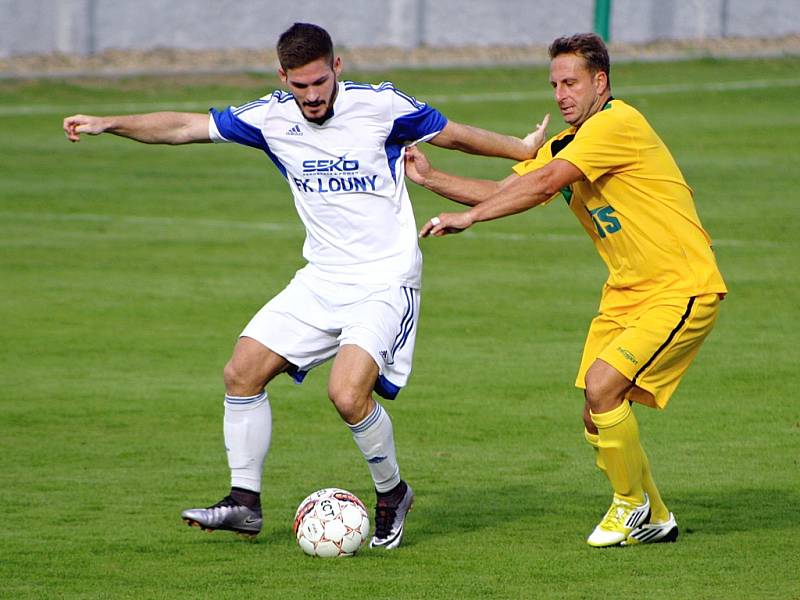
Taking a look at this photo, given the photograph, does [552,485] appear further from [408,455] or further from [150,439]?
[150,439]

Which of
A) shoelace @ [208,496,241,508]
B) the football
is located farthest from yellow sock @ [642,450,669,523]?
shoelace @ [208,496,241,508]

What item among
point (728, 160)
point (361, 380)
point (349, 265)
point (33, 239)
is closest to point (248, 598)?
point (361, 380)

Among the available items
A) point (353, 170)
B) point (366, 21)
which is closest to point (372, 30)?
point (366, 21)

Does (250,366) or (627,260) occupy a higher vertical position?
(627,260)

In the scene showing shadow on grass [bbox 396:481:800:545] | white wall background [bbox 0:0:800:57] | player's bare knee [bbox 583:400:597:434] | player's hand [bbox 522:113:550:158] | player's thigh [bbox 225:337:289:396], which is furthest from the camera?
white wall background [bbox 0:0:800:57]

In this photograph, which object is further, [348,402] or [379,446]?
[379,446]

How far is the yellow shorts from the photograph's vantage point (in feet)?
22.5

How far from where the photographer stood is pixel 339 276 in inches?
282

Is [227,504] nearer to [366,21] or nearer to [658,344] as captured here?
[658,344]

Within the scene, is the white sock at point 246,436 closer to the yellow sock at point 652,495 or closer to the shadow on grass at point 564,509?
the shadow on grass at point 564,509

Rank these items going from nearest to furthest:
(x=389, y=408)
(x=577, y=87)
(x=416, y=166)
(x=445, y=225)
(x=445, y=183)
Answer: (x=445, y=225) < (x=577, y=87) < (x=416, y=166) < (x=445, y=183) < (x=389, y=408)

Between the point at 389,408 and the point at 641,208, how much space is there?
3536 millimetres

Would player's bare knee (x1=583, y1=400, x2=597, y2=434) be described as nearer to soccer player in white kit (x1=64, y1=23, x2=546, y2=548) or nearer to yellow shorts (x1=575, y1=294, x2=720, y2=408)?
yellow shorts (x1=575, y1=294, x2=720, y2=408)

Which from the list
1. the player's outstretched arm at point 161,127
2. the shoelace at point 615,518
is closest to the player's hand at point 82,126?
the player's outstretched arm at point 161,127
